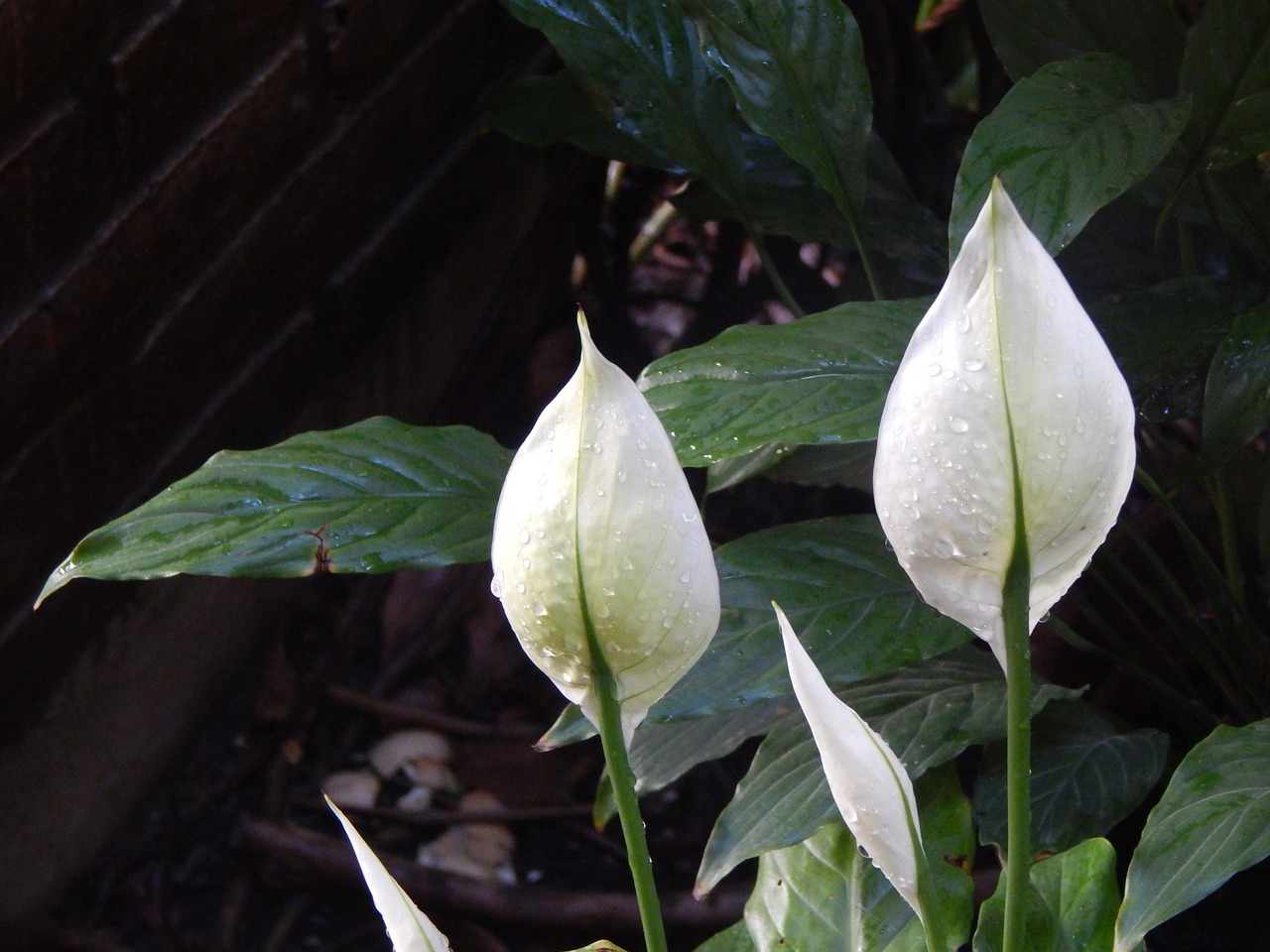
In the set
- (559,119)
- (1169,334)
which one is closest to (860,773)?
(1169,334)

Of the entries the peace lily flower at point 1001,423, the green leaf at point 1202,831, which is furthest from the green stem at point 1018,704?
the green leaf at point 1202,831

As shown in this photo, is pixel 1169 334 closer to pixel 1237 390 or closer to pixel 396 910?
pixel 1237 390

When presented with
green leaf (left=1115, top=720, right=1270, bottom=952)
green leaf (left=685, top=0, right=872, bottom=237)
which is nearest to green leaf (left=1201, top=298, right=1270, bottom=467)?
green leaf (left=1115, top=720, right=1270, bottom=952)

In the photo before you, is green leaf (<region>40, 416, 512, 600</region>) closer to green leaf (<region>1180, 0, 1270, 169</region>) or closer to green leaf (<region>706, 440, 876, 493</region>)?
green leaf (<region>706, 440, 876, 493</region>)

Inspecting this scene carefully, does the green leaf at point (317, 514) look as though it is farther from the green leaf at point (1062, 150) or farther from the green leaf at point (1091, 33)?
the green leaf at point (1091, 33)

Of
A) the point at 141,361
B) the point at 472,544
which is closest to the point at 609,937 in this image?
the point at 472,544
